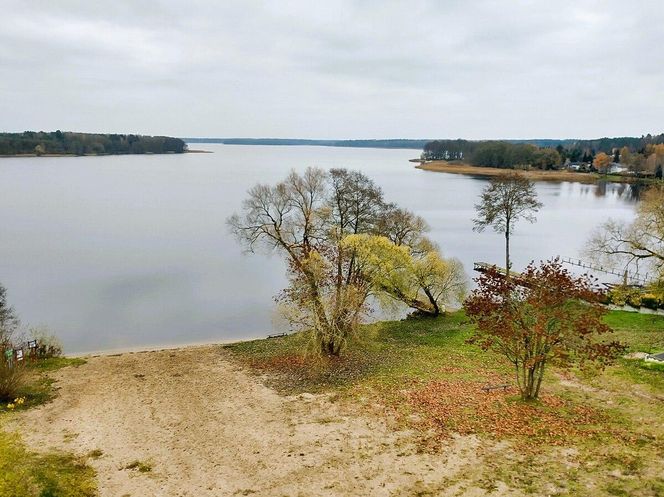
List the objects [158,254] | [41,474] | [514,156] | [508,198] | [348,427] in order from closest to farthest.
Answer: [41,474], [348,427], [508,198], [158,254], [514,156]

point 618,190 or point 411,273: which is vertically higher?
point 618,190

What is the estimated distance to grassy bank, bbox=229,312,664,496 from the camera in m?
11.2

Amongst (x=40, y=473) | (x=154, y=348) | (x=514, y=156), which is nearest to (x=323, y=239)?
(x=154, y=348)

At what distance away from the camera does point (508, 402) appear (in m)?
15.6

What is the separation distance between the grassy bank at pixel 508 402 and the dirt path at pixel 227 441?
0.85 metres

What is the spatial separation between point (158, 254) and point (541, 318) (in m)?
36.2

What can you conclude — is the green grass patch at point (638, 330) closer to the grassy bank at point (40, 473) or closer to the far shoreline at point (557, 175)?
the grassy bank at point (40, 473)

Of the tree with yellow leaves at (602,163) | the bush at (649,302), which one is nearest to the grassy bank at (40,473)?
the bush at (649,302)

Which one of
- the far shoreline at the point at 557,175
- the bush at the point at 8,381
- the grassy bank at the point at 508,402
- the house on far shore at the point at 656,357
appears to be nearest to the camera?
the grassy bank at the point at 508,402

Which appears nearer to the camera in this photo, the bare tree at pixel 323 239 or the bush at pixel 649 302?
the bare tree at pixel 323 239

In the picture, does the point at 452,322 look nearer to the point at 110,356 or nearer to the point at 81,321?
the point at 110,356

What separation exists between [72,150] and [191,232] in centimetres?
16432

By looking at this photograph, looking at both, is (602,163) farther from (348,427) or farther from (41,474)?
(41,474)

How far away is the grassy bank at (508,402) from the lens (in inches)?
441
